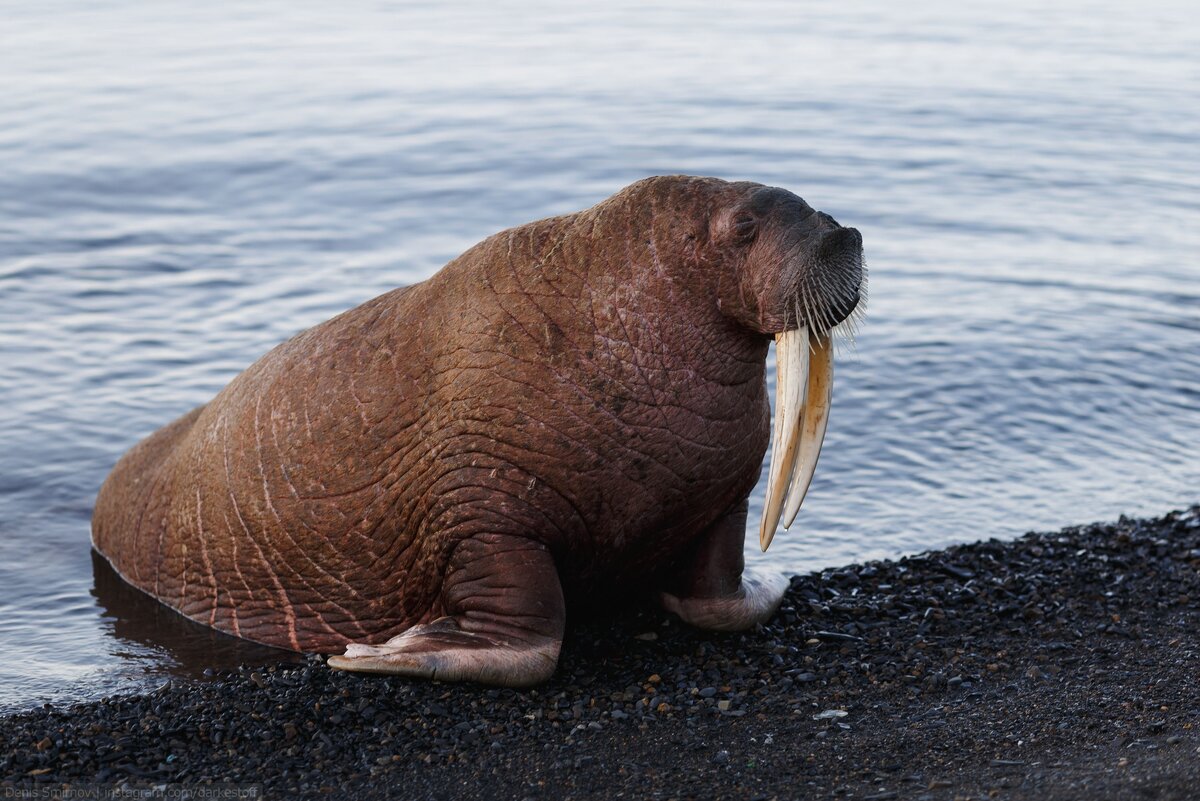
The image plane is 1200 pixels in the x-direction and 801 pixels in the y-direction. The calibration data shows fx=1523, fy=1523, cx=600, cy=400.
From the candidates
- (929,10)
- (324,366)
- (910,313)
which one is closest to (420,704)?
(324,366)

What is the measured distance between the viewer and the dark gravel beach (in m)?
5.09

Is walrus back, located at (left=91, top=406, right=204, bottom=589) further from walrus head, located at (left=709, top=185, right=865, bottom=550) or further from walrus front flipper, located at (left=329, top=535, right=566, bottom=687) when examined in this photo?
walrus head, located at (left=709, top=185, right=865, bottom=550)

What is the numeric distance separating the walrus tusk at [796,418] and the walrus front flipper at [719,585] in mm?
708

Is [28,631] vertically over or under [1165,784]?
under

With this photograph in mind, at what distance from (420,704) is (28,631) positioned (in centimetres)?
265

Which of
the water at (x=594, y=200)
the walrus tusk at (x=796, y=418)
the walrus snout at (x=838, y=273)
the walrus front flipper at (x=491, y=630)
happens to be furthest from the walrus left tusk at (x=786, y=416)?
the water at (x=594, y=200)

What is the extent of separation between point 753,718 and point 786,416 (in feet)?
3.74

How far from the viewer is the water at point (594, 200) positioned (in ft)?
29.8

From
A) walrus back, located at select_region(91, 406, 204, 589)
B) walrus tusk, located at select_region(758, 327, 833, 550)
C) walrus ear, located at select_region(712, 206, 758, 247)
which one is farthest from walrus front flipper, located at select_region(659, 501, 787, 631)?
walrus back, located at select_region(91, 406, 204, 589)

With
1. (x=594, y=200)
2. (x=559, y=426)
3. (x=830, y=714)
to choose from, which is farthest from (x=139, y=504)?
(x=594, y=200)

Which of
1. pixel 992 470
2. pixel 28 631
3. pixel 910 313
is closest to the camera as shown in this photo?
pixel 28 631

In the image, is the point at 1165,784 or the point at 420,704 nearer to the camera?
the point at 1165,784

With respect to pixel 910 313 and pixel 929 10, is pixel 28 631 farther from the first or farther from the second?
pixel 929 10

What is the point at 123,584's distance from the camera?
7812 millimetres
